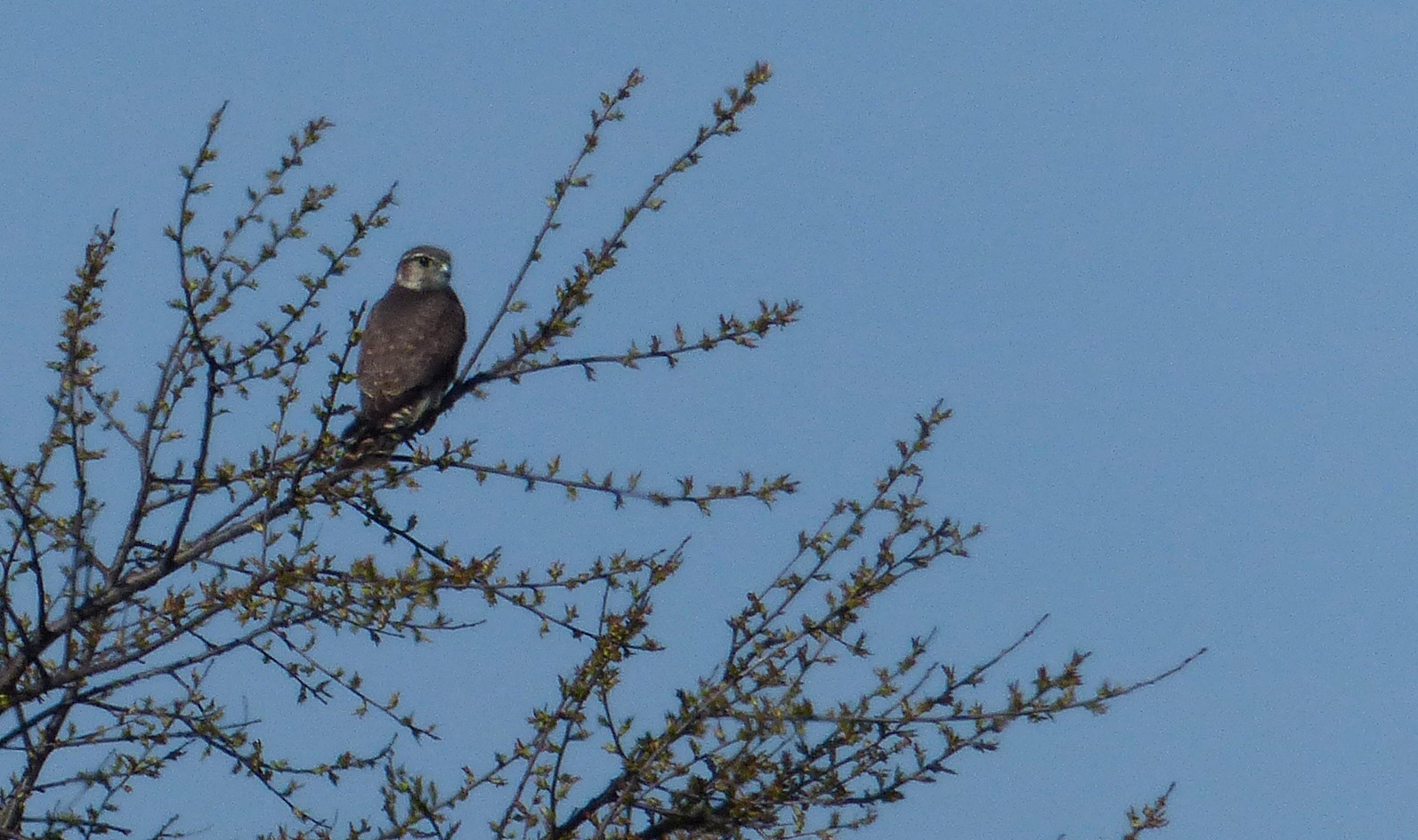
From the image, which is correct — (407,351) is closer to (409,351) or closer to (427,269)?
(409,351)

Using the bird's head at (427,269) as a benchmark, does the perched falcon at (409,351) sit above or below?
below

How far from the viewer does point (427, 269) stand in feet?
34.1

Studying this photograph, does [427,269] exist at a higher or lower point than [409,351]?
higher

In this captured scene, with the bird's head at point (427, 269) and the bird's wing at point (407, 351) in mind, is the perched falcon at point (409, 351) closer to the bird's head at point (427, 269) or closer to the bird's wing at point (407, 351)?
the bird's wing at point (407, 351)

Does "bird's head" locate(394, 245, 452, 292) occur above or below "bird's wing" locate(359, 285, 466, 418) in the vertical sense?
above

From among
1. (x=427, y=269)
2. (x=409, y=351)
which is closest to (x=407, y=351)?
(x=409, y=351)

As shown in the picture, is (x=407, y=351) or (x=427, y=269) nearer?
(x=407, y=351)

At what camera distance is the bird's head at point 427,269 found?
10.3 meters

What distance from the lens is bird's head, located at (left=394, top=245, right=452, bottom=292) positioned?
33.9 feet

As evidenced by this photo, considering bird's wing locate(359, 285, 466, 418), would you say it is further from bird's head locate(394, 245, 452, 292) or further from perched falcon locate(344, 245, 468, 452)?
bird's head locate(394, 245, 452, 292)

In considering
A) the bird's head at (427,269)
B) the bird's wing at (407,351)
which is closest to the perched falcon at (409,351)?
the bird's wing at (407,351)

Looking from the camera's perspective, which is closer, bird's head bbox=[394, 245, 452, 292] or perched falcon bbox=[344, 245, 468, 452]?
perched falcon bbox=[344, 245, 468, 452]

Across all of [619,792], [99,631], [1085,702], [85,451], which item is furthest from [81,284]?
[1085,702]

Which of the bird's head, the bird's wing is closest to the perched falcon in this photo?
the bird's wing
